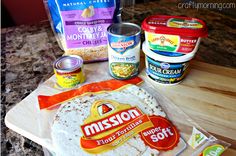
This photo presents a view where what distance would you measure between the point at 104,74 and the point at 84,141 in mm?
258

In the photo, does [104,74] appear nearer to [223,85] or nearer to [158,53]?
[158,53]

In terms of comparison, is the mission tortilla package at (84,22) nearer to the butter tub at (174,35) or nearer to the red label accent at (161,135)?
the butter tub at (174,35)

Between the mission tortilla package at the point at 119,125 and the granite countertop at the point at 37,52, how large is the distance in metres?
0.11

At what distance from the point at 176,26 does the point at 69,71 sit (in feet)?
1.00

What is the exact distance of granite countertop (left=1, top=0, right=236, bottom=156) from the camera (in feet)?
2.05

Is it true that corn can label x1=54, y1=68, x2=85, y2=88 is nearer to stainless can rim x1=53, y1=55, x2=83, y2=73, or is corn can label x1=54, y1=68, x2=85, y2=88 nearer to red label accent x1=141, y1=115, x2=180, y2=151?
stainless can rim x1=53, y1=55, x2=83, y2=73

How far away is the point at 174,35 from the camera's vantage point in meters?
0.59

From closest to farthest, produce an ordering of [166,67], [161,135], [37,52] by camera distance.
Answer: [161,135], [166,67], [37,52]

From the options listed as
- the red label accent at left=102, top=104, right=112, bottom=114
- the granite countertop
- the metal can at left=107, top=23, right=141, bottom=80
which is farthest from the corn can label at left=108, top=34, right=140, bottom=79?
the granite countertop

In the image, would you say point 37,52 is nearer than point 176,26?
No

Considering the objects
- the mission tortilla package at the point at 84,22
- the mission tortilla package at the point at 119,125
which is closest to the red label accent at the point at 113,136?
the mission tortilla package at the point at 119,125

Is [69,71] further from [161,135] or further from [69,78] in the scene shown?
[161,135]

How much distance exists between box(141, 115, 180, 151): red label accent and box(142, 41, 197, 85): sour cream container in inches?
5.4

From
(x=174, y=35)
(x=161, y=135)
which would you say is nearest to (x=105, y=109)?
(x=161, y=135)
